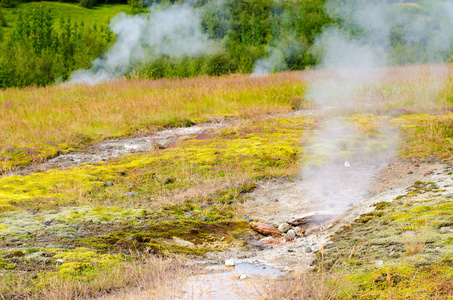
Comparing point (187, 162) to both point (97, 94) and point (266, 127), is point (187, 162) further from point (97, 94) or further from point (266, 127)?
point (97, 94)

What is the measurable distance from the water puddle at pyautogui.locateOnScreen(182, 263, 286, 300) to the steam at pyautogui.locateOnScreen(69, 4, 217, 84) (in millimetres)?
20137

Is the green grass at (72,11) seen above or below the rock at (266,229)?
above

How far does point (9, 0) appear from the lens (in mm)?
55156

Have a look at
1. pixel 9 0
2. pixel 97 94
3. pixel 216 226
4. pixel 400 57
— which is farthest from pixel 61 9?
pixel 216 226

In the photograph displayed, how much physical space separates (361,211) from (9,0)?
61097 mm

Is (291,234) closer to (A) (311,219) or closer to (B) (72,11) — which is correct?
(A) (311,219)

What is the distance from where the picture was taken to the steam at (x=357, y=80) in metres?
6.00

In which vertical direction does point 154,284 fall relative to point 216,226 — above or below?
above

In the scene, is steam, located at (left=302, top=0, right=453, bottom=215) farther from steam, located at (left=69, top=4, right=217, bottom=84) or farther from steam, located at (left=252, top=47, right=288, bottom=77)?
steam, located at (left=69, top=4, right=217, bottom=84)

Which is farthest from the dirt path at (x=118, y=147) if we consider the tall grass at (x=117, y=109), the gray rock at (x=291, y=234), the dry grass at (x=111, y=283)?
the dry grass at (x=111, y=283)

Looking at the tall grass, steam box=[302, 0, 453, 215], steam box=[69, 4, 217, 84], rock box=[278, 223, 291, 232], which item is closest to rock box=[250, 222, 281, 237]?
rock box=[278, 223, 291, 232]

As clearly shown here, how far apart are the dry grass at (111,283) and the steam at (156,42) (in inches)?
792

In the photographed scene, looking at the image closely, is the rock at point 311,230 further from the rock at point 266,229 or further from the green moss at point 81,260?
the green moss at point 81,260

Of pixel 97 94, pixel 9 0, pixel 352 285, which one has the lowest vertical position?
pixel 97 94
